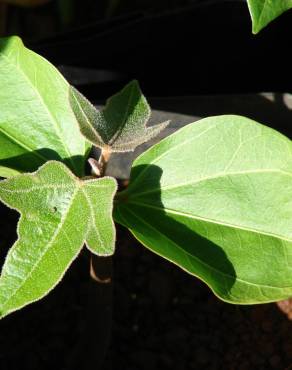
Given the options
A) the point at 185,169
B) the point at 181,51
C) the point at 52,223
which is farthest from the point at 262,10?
the point at 181,51

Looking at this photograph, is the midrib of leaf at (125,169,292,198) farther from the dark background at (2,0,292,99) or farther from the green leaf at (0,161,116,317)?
the dark background at (2,0,292,99)

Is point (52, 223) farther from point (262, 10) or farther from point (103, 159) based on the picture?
point (262, 10)

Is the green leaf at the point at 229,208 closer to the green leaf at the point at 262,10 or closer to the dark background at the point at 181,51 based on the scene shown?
the green leaf at the point at 262,10

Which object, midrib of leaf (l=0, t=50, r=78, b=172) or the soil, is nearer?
midrib of leaf (l=0, t=50, r=78, b=172)

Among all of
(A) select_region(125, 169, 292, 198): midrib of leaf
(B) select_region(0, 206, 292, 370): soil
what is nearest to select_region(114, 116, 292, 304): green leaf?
(A) select_region(125, 169, 292, 198): midrib of leaf

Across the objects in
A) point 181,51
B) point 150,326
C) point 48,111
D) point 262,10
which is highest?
point 262,10

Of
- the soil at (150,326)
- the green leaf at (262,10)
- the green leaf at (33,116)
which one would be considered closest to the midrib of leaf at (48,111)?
the green leaf at (33,116)

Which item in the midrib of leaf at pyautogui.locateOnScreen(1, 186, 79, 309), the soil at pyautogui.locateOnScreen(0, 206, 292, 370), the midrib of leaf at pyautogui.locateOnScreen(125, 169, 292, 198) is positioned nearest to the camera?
the midrib of leaf at pyautogui.locateOnScreen(1, 186, 79, 309)

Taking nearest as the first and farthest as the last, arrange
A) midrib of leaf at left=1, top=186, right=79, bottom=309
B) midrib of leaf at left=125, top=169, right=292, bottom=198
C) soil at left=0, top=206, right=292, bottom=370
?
midrib of leaf at left=1, top=186, right=79, bottom=309, midrib of leaf at left=125, top=169, right=292, bottom=198, soil at left=0, top=206, right=292, bottom=370
